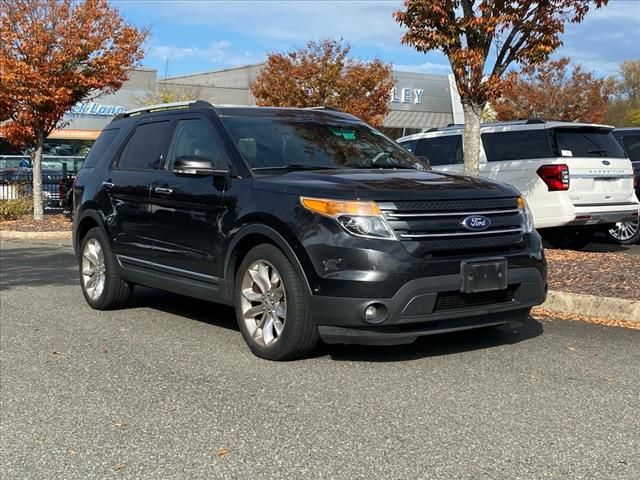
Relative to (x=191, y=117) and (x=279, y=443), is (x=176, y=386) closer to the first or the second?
(x=279, y=443)

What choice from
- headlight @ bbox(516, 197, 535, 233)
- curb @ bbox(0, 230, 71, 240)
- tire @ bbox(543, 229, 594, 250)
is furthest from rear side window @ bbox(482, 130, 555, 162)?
curb @ bbox(0, 230, 71, 240)

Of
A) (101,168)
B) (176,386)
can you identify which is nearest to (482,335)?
(176,386)

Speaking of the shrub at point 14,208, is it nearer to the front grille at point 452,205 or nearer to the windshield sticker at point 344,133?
the windshield sticker at point 344,133

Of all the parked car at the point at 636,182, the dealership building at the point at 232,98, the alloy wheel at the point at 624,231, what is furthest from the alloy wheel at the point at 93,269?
the dealership building at the point at 232,98

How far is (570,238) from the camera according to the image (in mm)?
11648

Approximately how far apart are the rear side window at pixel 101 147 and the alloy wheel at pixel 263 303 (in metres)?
2.93

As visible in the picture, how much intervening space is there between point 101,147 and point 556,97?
28.8m

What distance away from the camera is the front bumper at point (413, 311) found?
16.0ft

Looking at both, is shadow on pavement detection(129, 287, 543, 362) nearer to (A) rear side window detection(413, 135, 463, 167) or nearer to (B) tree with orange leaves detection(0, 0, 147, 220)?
(A) rear side window detection(413, 135, 463, 167)

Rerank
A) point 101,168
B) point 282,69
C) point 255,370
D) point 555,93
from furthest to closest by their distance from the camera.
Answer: point 555,93
point 282,69
point 101,168
point 255,370

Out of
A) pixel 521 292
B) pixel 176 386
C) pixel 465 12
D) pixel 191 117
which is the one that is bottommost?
pixel 176 386

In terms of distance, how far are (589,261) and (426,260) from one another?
4866 mm

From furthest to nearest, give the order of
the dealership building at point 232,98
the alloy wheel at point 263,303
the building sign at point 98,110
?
the dealership building at point 232,98, the building sign at point 98,110, the alloy wheel at point 263,303

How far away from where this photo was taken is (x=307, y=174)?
558 centimetres
